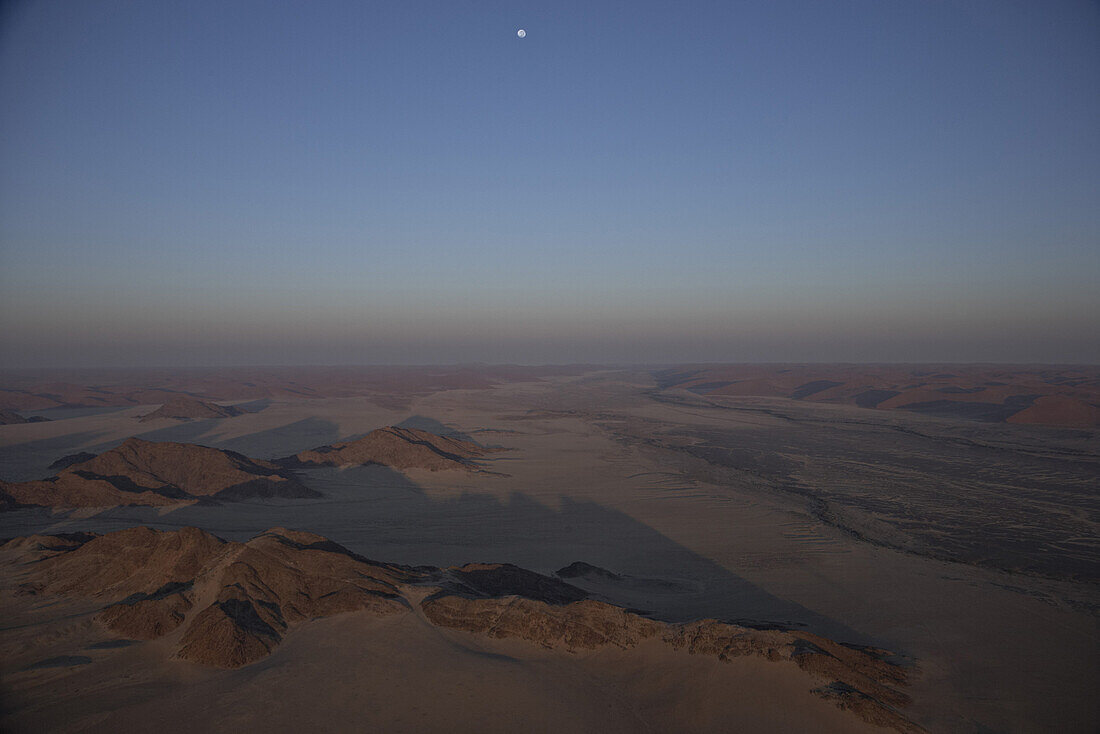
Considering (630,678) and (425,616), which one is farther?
(425,616)

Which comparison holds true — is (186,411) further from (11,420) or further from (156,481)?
(156,481)

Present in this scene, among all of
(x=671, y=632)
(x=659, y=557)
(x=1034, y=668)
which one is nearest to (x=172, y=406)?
(x=659, y=557)

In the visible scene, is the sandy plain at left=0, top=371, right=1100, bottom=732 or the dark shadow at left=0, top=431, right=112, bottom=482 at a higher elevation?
the sandy plain at left=0, top=371, right=1100, bottom=732

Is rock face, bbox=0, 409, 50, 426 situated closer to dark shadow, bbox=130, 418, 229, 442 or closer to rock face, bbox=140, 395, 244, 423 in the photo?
rock face, bbox=140, 395, 244, 423

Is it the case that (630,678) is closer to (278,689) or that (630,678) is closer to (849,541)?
(278,689)

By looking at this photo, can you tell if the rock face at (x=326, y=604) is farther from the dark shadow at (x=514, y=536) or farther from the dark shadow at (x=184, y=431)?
the dark shadow at (x=184, y=431)

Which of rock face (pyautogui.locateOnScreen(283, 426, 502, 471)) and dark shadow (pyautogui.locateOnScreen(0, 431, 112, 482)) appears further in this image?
rock face (pyautogui.locateOnScreen(283, 426, 502, 471))

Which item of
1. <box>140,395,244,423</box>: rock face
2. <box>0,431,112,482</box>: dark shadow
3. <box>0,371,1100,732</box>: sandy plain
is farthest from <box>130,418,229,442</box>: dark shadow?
<box>0,431,112,482</box>: dark shadow
